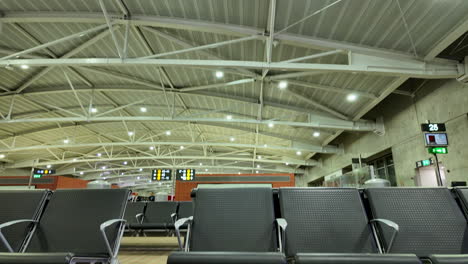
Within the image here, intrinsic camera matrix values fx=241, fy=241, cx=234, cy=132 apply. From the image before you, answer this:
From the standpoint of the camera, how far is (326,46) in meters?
5.38

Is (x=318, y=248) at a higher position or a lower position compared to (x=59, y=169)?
lower

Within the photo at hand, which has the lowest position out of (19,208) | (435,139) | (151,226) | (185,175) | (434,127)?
(151,226)

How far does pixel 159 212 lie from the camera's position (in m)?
4.89

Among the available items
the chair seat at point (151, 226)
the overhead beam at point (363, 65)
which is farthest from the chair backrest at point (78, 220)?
the overhead beam at point (363, 65)

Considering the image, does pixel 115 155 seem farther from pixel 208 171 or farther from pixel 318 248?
pixel 318 248

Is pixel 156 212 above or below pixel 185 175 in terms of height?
below

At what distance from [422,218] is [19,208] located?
10.7ft

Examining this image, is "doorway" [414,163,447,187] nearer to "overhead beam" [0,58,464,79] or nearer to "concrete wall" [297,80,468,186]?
"concrete wall" [297,80,468,186]

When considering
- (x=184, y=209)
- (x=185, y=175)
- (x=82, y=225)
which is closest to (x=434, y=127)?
(x=184, y=209)

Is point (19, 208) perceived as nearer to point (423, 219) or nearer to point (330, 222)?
point (330, 222)

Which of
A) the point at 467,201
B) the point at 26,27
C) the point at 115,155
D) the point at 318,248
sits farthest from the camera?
the point at 115,155

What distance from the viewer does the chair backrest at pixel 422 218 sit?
5.56 feet

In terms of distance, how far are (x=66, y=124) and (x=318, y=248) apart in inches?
590

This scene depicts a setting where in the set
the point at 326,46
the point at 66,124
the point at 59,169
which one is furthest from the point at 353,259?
the point at 59,169
